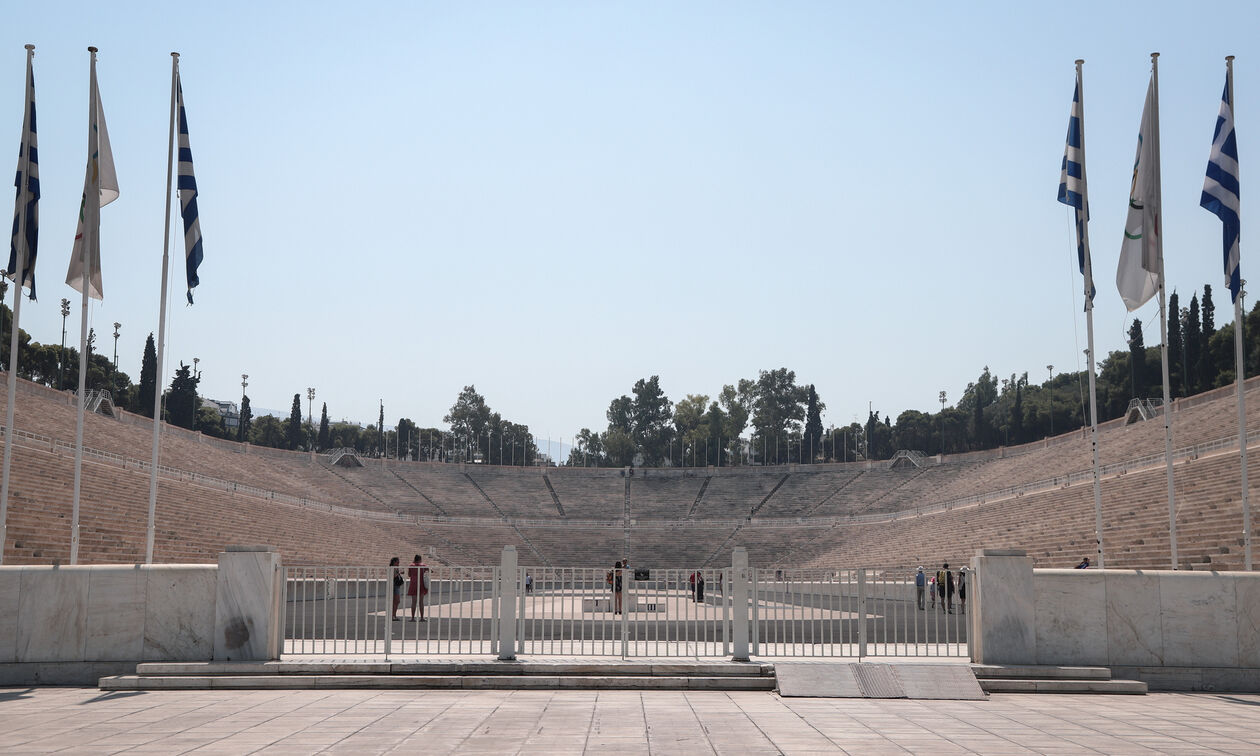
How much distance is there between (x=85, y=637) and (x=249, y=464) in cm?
4956

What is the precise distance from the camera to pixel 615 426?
11788 cm

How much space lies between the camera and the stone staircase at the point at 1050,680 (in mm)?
12641

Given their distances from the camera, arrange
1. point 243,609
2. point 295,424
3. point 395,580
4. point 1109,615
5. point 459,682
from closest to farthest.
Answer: point 459,682
point 243,609
point 1109,615
point 395,580
point 295,424

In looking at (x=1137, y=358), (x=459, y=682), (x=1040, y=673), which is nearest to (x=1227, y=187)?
(x=1040, y=673)

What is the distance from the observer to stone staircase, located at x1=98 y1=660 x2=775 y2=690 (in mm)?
12555

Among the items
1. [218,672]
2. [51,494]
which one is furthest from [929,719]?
[51,494]

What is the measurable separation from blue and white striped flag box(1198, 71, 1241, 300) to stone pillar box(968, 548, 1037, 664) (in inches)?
231

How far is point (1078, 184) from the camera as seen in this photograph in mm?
17297

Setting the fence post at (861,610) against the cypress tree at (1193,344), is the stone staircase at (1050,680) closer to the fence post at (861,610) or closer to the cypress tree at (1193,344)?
the fence post at (861,610)

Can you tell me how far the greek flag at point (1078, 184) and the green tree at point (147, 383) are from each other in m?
75.1

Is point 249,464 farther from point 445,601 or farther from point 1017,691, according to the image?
point 1017,691

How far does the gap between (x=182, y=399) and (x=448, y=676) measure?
79025mm

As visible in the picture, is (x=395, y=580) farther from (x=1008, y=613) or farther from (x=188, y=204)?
(x=1008, y=613)

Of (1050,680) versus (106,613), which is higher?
(106,613)
